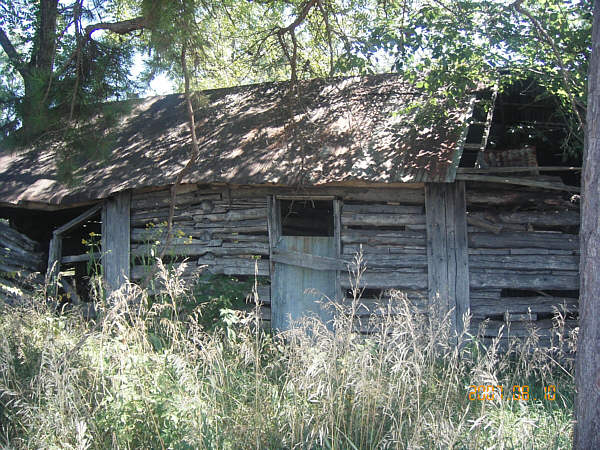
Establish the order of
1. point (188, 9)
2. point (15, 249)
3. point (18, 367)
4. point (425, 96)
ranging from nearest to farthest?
1. point (18, 367)
2. point (188, 9)
3. point (425, 96)
4. point (15, 249)

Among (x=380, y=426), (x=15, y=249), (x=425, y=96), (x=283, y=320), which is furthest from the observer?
(x=15, y=249)

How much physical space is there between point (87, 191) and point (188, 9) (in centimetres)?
353

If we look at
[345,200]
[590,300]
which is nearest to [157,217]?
[345,200]

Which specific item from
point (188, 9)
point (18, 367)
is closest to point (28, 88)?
point (188, 9)

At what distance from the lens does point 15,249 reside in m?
9.05

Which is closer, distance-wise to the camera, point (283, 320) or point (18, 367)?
point (18, 367)

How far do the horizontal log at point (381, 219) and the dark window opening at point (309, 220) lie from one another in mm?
2030

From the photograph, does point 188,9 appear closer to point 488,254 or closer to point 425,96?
point 425,96

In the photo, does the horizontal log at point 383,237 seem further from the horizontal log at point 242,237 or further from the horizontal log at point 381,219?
the horizontal log at point 242,237

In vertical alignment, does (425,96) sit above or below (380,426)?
above

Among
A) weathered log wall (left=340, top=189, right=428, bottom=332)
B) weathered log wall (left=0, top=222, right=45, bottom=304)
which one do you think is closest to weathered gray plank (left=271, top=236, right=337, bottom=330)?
weathered log wall (left=340, top=189, right=428, bottom=332)

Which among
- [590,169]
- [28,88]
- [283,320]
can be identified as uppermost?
[28,88]

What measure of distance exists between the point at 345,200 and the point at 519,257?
2.41 metres

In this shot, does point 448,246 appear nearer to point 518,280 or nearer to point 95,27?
point 518,280
